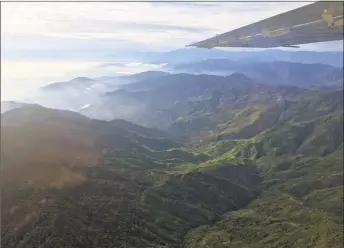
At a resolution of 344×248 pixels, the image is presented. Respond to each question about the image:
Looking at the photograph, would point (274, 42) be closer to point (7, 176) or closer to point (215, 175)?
point (7, 176)

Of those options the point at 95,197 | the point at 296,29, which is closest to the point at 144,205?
the point at 95,197

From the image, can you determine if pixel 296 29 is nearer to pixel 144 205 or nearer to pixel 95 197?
pixel 95 197

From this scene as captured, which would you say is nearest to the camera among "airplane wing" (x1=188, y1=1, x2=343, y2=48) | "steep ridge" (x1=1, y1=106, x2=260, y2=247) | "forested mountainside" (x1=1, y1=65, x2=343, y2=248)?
"airplane wing" (x1=188, y1=1, x2=343, y2=48)

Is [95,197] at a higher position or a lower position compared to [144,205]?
higher

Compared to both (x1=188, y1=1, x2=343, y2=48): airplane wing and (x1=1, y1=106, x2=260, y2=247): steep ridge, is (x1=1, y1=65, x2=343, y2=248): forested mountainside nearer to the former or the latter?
(x1=1, y1=106, x2=260, y2=247): steep ridge

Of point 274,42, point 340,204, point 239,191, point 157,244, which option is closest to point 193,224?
point 157,244

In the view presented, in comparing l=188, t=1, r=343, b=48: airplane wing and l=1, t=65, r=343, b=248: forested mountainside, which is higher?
l=188, t=1, r=343, b=48: airplane wing

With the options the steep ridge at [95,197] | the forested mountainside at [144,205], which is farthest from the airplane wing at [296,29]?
the forested mountainside at [144,205]

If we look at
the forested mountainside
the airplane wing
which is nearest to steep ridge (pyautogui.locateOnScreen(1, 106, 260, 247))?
the forested mountainside

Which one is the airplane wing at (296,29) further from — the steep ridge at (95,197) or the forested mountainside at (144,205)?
the forested mountainside at (144,205)
